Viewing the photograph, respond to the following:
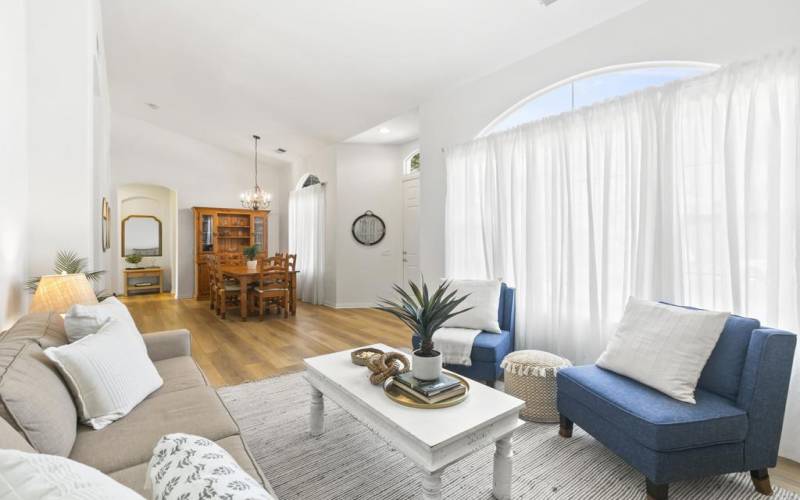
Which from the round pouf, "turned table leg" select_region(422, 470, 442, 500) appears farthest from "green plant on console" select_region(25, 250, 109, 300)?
the round pouf

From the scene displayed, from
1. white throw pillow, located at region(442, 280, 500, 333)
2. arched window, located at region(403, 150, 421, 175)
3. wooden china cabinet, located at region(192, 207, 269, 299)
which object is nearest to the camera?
white throw pillow, located at region(442, 280, 500, 333)

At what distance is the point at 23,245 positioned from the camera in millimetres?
2500

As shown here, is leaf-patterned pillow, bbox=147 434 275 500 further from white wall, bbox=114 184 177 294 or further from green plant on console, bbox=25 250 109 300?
white wall, bbox=114 184 177 294

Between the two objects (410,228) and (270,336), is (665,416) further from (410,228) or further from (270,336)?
(410,228)

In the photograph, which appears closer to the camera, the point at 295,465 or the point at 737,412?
the point at 737,412

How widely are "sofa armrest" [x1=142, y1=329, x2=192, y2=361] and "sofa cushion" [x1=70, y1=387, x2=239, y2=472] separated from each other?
2.18ft

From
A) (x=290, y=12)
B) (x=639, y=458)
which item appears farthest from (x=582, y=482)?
(x=290, y=12)

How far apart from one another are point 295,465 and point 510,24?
11.2 ft

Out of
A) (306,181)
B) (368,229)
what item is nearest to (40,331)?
(368,229)

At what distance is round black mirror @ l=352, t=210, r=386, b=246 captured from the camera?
6598mm

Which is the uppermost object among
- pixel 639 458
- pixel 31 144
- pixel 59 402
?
pixel 31 144

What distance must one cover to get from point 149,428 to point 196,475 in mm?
966

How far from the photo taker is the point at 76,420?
4.74 ft

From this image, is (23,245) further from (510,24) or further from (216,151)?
(216,151)
